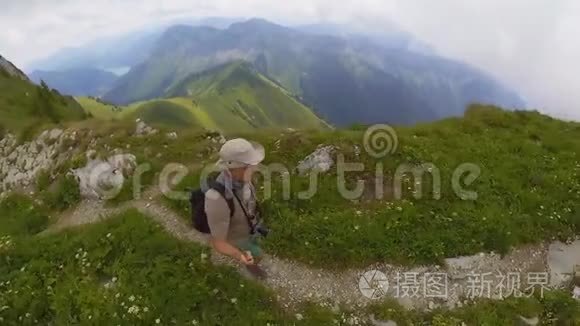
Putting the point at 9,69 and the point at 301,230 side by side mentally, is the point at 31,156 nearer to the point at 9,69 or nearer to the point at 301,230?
the point at 301,230

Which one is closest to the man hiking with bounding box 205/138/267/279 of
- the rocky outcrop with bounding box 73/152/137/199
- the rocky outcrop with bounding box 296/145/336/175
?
the rocky outcrop with bounding box 296/145/336/175

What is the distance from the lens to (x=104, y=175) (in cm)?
2086

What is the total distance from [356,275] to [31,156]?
1956 centimetres

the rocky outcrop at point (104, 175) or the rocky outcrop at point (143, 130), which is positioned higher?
the rocky outcrop at point (143, 130)

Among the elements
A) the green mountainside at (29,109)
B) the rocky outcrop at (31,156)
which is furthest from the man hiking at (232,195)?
the green mountainside at (29,109)

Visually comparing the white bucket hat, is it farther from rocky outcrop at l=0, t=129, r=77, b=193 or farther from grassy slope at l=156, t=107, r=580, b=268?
rocky outcrop at l=0, t=129, r=77, b=193

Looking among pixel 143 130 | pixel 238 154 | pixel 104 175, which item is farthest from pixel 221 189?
pixel 143 130

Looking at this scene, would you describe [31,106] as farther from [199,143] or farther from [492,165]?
[492,165]

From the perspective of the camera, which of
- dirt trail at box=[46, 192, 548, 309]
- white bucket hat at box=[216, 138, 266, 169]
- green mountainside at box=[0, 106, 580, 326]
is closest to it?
white bucket hat at box=[216, 138, 266, 169]

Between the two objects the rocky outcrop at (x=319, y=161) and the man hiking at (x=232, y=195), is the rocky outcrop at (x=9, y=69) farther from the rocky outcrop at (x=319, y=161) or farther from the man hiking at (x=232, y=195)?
the man hiking at (x=232, y=195)

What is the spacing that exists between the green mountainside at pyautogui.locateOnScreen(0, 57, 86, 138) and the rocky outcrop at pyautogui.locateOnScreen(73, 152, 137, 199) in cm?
964

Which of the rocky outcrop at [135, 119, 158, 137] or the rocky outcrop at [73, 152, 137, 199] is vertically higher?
the rocky outcrop at [135, 119, 158, 137]

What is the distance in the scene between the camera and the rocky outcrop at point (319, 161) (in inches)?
800

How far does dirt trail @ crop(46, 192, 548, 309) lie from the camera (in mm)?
15578
